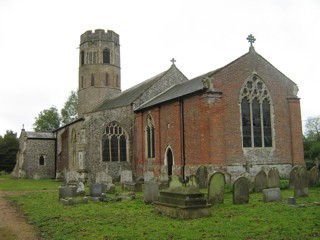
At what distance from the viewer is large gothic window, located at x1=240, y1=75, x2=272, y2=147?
21031mm

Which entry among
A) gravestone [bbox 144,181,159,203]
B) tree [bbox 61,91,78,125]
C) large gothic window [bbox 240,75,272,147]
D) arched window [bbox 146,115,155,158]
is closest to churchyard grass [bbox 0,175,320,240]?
gravestone [bbox 144,181,159,203]

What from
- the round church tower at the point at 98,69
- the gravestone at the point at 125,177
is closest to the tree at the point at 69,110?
the round church tower at the point at 98,69

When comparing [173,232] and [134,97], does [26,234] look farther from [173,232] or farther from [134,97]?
[134,97]

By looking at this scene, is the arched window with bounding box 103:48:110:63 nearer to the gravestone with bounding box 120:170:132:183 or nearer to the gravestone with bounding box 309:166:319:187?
the gravestone with bounding box 120:170:132:183

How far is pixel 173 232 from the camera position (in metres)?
8.16

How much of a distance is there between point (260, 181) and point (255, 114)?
659cm

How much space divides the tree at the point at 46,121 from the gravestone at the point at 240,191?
167 ft

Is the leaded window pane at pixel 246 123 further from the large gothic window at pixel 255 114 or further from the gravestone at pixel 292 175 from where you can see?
the gravestone at pixel 292 175

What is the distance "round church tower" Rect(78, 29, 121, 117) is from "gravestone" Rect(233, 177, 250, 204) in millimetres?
27277

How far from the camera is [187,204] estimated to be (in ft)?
32.2

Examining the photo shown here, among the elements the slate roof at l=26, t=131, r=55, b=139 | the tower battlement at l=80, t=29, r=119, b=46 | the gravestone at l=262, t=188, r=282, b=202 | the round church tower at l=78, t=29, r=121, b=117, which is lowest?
the gravestone at l=262, t=188, r=282, b=202

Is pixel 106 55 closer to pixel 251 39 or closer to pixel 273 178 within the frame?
pixel 251 39

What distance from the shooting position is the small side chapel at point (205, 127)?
1986cm

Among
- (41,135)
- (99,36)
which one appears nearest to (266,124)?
(99,36)
